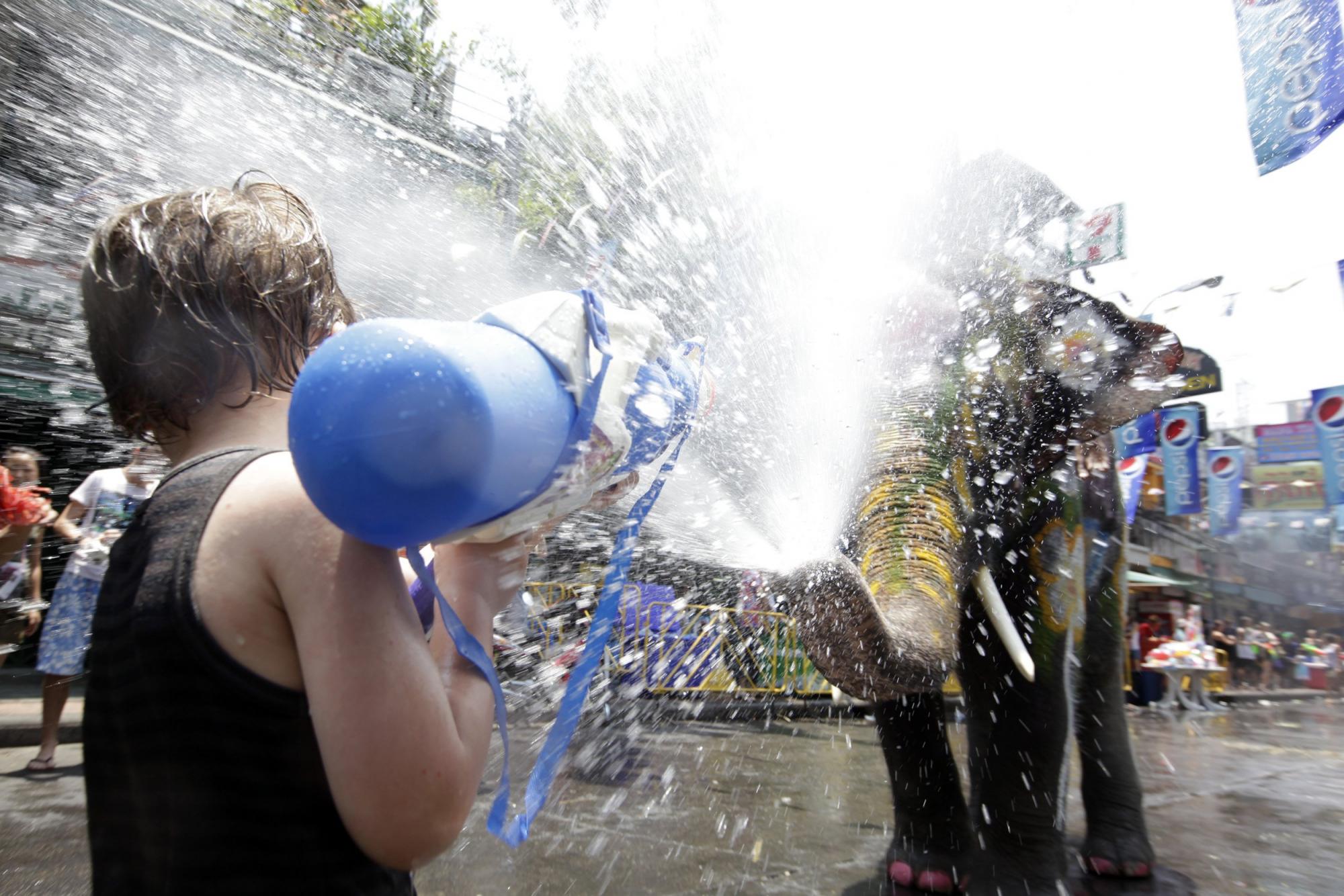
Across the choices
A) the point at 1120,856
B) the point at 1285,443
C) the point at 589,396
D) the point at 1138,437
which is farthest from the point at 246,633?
the point at 1285,443

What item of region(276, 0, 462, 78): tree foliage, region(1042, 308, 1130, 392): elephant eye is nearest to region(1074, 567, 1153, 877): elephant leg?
region(1042, 308, 1130, 392): elephant eye

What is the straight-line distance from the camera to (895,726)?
3.58 meters

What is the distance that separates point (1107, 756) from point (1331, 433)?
844cm

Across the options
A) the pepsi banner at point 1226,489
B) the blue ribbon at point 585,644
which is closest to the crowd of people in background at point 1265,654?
the pepsi banner at point 1226,489

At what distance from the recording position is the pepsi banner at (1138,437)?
11242 mm

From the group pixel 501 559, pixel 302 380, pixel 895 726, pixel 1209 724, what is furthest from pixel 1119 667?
pixel 1209 724

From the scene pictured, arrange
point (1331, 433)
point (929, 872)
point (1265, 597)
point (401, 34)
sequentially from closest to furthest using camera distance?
point (929, 872), point (401, 34), point (1331, 433), point (1265, 597)

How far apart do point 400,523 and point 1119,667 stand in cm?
433

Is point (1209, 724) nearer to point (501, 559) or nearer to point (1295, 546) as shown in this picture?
point (501, 559)

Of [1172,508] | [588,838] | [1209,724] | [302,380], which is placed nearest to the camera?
[302,380]

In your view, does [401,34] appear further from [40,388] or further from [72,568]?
[72,568]

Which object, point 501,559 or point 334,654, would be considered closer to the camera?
point 334,654

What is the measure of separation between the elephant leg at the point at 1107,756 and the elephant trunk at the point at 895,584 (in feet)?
4.94

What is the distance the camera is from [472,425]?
2.69 ft
